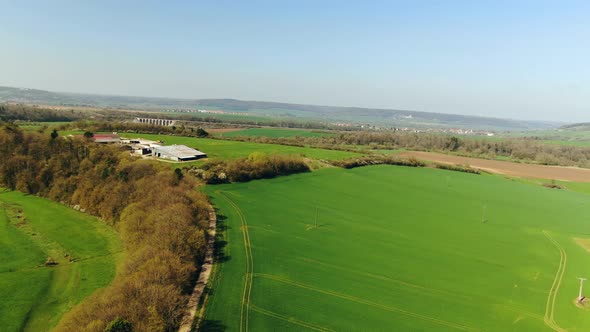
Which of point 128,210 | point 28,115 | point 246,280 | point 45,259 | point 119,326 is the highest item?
point 28,115

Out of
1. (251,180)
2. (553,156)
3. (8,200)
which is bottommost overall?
(8,200)

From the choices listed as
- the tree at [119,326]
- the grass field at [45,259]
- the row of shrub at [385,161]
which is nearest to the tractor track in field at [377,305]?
the tree at [119,326]

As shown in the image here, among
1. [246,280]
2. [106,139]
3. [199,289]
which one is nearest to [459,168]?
[246,280]

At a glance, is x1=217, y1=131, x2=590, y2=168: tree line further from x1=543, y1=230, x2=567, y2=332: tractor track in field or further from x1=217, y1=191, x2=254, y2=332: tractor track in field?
x1=543, y1=230, x2=567, y2=332: tractor track in field

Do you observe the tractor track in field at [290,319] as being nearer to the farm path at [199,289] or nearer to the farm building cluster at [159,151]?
the farm path at [199,289]

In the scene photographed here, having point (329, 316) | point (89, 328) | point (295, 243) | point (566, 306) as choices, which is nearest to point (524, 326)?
point (566, 306)

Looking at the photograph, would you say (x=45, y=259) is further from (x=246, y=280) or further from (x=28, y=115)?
(x=28, y=115)

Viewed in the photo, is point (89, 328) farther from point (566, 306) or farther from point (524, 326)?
point (566, 306)
